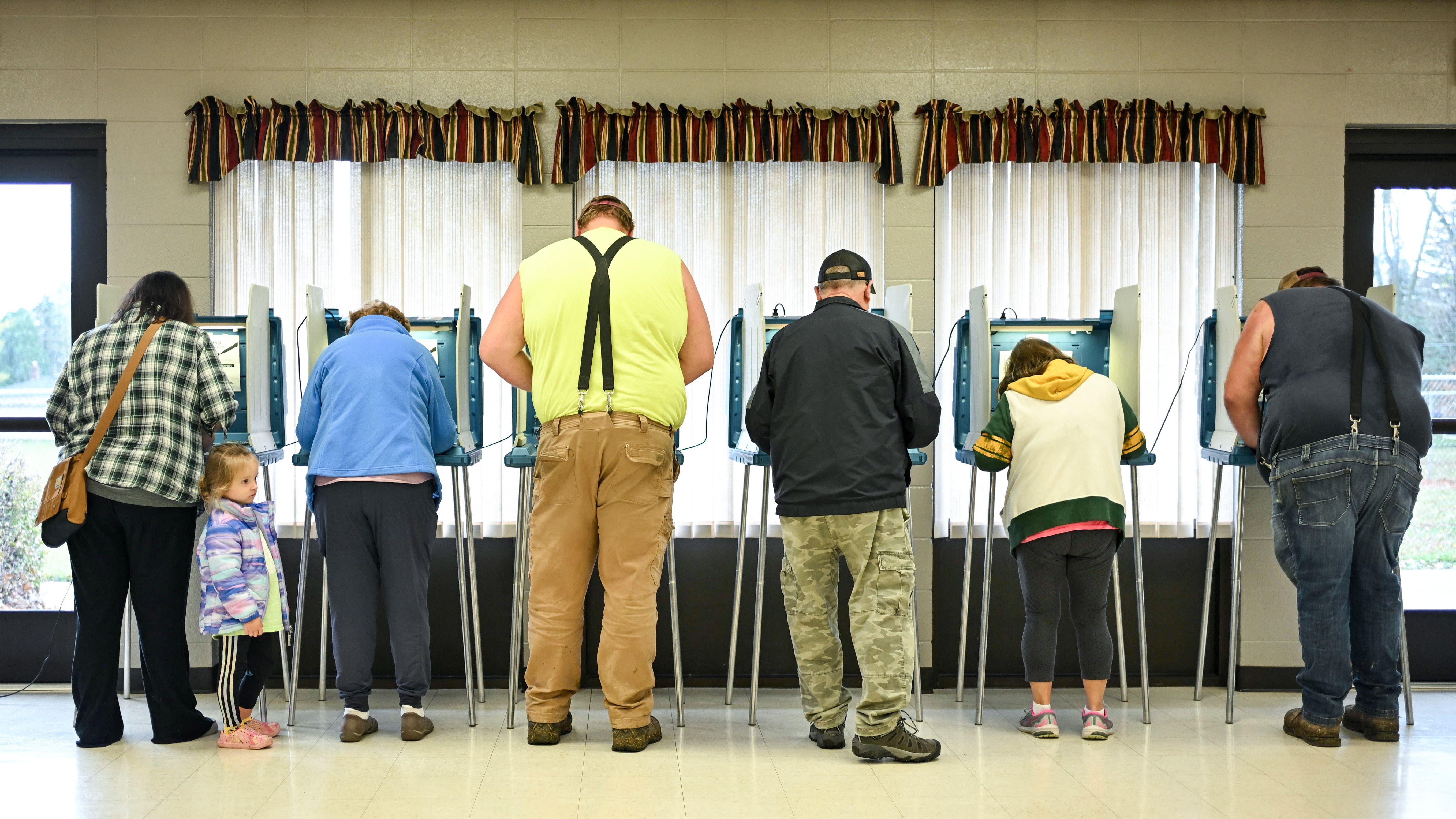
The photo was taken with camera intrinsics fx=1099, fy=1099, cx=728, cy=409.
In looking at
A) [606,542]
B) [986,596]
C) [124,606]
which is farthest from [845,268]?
[124,606]

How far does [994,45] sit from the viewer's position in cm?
404

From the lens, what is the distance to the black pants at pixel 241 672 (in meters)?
3.05

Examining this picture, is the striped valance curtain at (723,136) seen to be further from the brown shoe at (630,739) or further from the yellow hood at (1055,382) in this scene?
→ the brown shoe at (630,739)

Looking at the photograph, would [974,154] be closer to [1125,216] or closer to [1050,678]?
[1125,216]

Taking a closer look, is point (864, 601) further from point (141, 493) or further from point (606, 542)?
point (141, 493)

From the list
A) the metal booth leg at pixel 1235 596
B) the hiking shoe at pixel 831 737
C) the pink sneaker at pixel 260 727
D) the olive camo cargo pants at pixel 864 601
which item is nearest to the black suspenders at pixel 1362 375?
the metal booth leg at pixel 1235 596

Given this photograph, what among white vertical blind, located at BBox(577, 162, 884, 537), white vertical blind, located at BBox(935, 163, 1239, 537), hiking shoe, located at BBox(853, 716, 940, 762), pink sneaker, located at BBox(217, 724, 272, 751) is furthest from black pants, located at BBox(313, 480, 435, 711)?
white vertical blind, located at BBox(935, 163, 1239, 537)

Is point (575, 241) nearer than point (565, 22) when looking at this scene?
Yes

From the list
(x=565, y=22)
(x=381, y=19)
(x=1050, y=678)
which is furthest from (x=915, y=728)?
(x=381, y=19)

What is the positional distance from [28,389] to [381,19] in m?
1.89

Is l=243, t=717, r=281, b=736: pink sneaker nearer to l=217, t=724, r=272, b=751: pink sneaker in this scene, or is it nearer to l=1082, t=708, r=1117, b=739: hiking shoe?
l=217, t=724, r=272, b=751: pink sneaker

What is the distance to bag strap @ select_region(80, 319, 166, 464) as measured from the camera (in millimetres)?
3031

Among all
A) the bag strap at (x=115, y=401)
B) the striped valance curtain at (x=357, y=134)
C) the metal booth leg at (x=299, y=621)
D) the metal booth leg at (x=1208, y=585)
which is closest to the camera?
the bag strap at (x=115, y=401)

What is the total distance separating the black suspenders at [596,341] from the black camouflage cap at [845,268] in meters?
0.61
